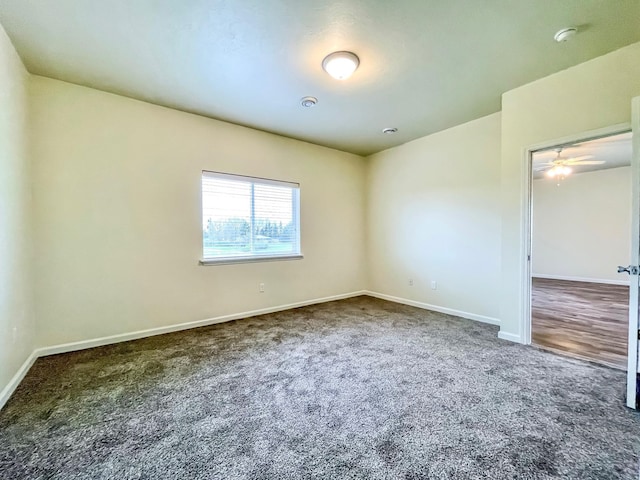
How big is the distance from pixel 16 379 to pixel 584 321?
20.1 feet

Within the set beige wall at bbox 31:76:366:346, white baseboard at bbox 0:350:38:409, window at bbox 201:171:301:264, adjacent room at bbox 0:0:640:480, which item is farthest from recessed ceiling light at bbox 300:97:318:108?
white baseboard at bbox 0:350:38:409

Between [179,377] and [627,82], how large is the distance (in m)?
4.52

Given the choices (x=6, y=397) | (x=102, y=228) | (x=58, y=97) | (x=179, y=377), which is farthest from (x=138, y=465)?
(x=58, y=97)

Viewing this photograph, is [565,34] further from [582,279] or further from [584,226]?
[582,279]

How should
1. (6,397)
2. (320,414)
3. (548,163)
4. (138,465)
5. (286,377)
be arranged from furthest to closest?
(548,163) → (286,377) → (6,397) → (320,414) → (138,465)

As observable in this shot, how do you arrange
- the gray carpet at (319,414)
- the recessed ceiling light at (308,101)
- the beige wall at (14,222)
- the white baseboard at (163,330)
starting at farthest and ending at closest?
the recessed ceiling light at (308,101)
the white baseboard at (163,330)
the beige wall at (14,222)
the gray carpet at (319,414)

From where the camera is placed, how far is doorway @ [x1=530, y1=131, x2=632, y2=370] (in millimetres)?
3965

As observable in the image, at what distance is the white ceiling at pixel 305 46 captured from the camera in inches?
75.2

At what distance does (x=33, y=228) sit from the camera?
106 inches

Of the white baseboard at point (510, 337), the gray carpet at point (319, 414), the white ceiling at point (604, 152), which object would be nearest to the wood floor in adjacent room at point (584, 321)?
the white baseboard at point (510, 337)

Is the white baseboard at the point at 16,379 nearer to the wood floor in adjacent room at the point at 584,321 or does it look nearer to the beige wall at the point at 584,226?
the wood floor in adjacent room at the point at 584,321

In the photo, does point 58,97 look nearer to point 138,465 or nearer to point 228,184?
point 228,184

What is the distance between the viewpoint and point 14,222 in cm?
230

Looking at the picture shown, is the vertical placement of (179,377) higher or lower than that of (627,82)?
lower
